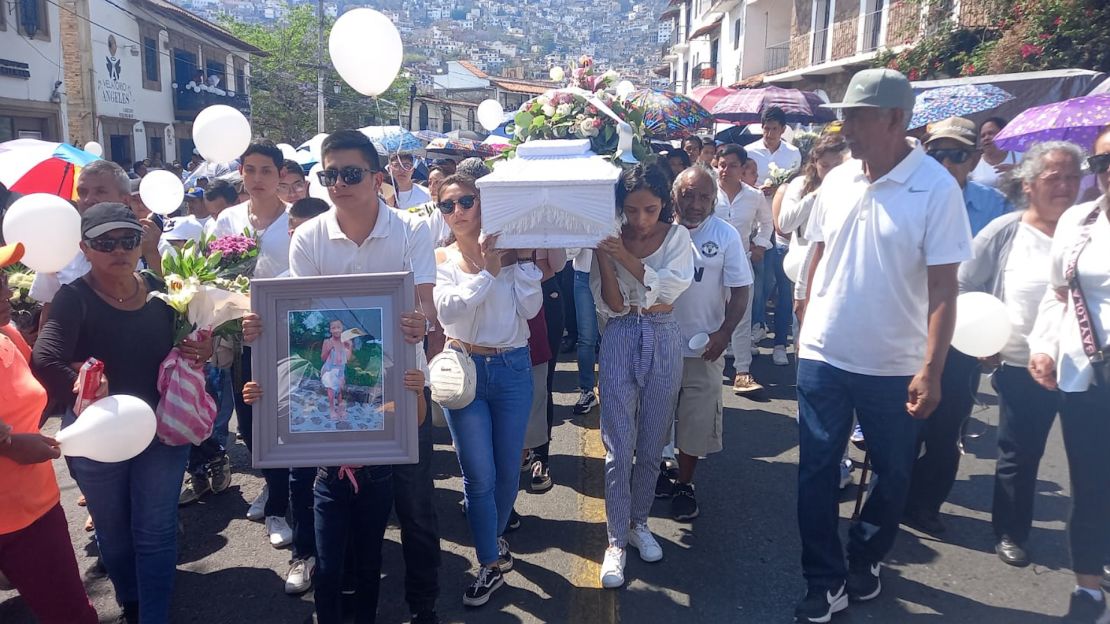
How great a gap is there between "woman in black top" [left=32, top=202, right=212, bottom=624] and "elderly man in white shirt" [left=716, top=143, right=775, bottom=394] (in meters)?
4.71

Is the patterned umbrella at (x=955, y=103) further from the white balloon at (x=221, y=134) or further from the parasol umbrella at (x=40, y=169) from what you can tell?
the parasol umbrella at (x=40, y=169)

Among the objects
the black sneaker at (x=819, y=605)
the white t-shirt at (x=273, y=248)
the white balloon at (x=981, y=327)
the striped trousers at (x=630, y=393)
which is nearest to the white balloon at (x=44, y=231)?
the white t-shirt at (x=273, y=248)

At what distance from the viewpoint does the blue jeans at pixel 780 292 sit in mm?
7461

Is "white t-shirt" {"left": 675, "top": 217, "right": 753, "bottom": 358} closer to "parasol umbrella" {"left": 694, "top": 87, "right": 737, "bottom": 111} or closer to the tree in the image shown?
"parasol umbrella" {"left": 694, "top": 87, "right": 737, "bottom": 111}

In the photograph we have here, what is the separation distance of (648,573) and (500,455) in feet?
3.22

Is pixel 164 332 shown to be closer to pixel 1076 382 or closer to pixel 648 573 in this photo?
pixel 648 573

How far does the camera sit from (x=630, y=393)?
3604 mm

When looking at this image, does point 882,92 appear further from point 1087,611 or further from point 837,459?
point 1087,611

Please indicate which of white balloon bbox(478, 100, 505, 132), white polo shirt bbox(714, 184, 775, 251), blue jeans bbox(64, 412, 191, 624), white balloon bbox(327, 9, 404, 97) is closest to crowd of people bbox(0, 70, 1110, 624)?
blue jeans bbox(64, 412, 191, 624)

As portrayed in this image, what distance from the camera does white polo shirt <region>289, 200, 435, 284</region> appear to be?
301 centimetres

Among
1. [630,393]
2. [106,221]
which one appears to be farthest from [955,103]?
[106,221]

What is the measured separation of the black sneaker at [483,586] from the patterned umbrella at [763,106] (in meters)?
9.87

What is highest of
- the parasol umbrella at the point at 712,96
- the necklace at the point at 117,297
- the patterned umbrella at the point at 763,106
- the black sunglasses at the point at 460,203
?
the parasol umbrella at the point at 712,96

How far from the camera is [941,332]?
2.98 m
